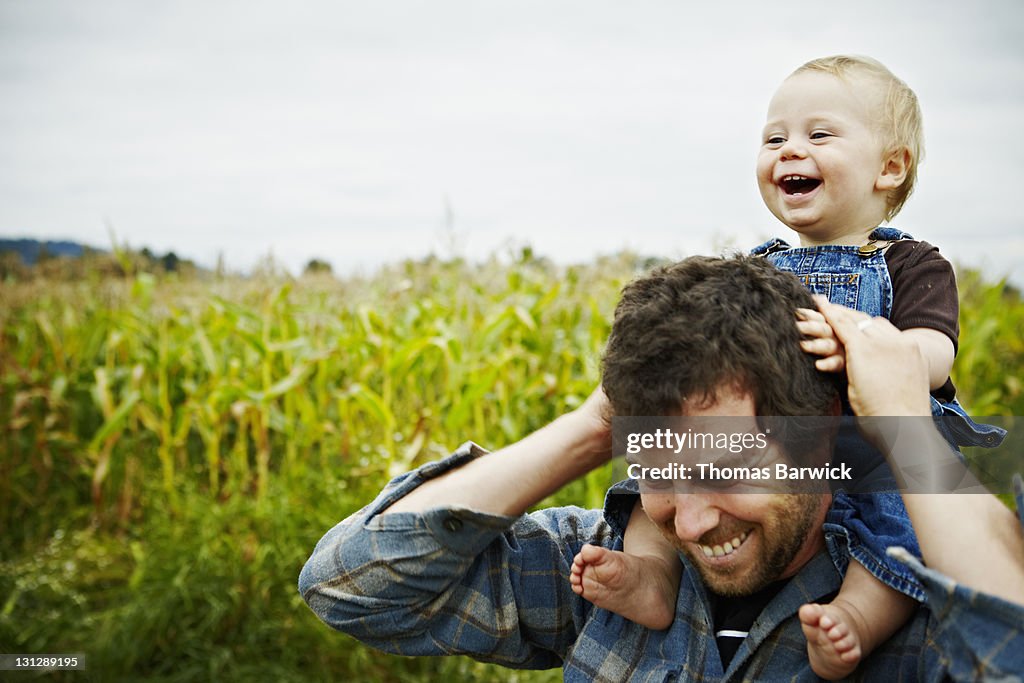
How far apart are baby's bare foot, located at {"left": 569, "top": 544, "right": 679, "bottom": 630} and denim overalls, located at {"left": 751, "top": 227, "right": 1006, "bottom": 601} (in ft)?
0.95

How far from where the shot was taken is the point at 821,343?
121 centimetres

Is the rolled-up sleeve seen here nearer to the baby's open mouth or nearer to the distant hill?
the baby's open mouth

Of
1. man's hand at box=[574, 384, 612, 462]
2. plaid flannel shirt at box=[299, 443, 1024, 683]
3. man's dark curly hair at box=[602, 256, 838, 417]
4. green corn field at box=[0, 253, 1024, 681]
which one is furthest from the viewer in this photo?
green corn field at box=[0, 253, 1024, 681]

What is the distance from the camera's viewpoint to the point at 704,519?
4.02 ft

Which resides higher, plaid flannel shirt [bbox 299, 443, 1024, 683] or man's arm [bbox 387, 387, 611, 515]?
man's arm [bbox 387, 387, 611, 515]

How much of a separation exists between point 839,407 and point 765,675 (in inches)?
16.7

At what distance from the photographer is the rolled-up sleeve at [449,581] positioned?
1.44 metres

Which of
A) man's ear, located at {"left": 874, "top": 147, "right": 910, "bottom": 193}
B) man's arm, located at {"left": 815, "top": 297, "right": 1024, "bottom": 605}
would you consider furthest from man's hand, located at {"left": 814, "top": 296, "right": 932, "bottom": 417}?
man's ear, located at {"left": 874, "top": 147, "right": 910, "bottom": 193}

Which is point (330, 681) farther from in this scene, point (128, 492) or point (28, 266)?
point (28, 266)

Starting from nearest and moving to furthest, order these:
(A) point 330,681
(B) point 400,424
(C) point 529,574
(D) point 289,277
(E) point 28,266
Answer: (C) point 529,574 → (A) point 330,681 → (B) point 400,424 → (D) point 289,277 → (E) point 28,266

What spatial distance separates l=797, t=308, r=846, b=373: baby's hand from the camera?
121cm

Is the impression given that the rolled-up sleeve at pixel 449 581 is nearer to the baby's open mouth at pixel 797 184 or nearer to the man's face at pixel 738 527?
the man's face at pixel 738 527

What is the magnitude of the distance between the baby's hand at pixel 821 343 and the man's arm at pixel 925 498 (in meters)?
0.02

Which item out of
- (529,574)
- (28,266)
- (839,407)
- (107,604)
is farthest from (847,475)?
(28,266)
